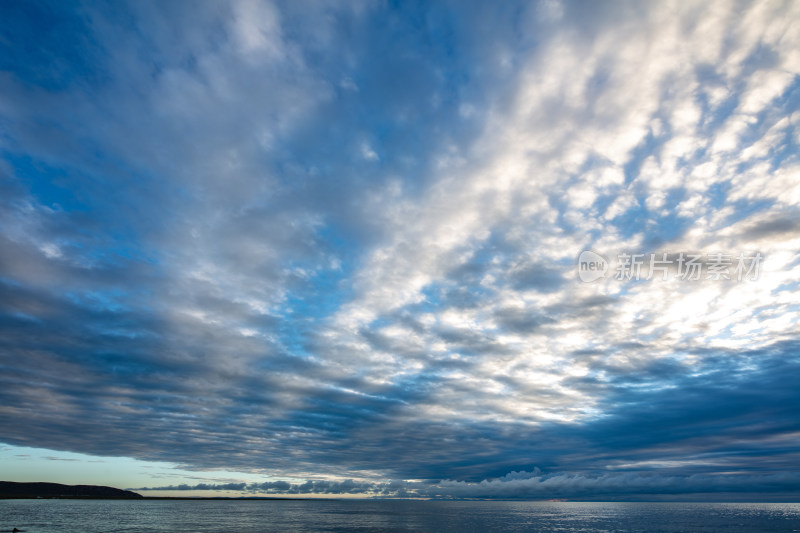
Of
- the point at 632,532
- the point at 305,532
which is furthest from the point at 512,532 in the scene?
the point at 305,532

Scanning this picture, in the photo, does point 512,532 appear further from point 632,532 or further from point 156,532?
point 156,532

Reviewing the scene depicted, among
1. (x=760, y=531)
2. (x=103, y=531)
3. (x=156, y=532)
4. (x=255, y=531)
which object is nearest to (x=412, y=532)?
(x=255, y=531)

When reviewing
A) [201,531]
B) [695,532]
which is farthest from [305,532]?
[695,532]

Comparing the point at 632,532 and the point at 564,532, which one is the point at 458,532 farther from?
the point at 632,532

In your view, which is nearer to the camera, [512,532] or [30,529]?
[30,529]

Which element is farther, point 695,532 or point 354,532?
point 695,532

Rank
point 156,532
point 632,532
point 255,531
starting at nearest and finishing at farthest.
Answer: point 156,532 < point 255,531 < point 632,532

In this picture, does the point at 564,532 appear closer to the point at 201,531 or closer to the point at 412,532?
the point at 412,532

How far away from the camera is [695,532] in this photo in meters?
143

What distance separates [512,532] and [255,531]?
7691 cm

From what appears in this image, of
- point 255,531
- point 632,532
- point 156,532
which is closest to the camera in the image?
point 156,532

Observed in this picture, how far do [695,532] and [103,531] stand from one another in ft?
591

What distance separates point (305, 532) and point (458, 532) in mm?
46671

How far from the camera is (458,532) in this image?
135 m
